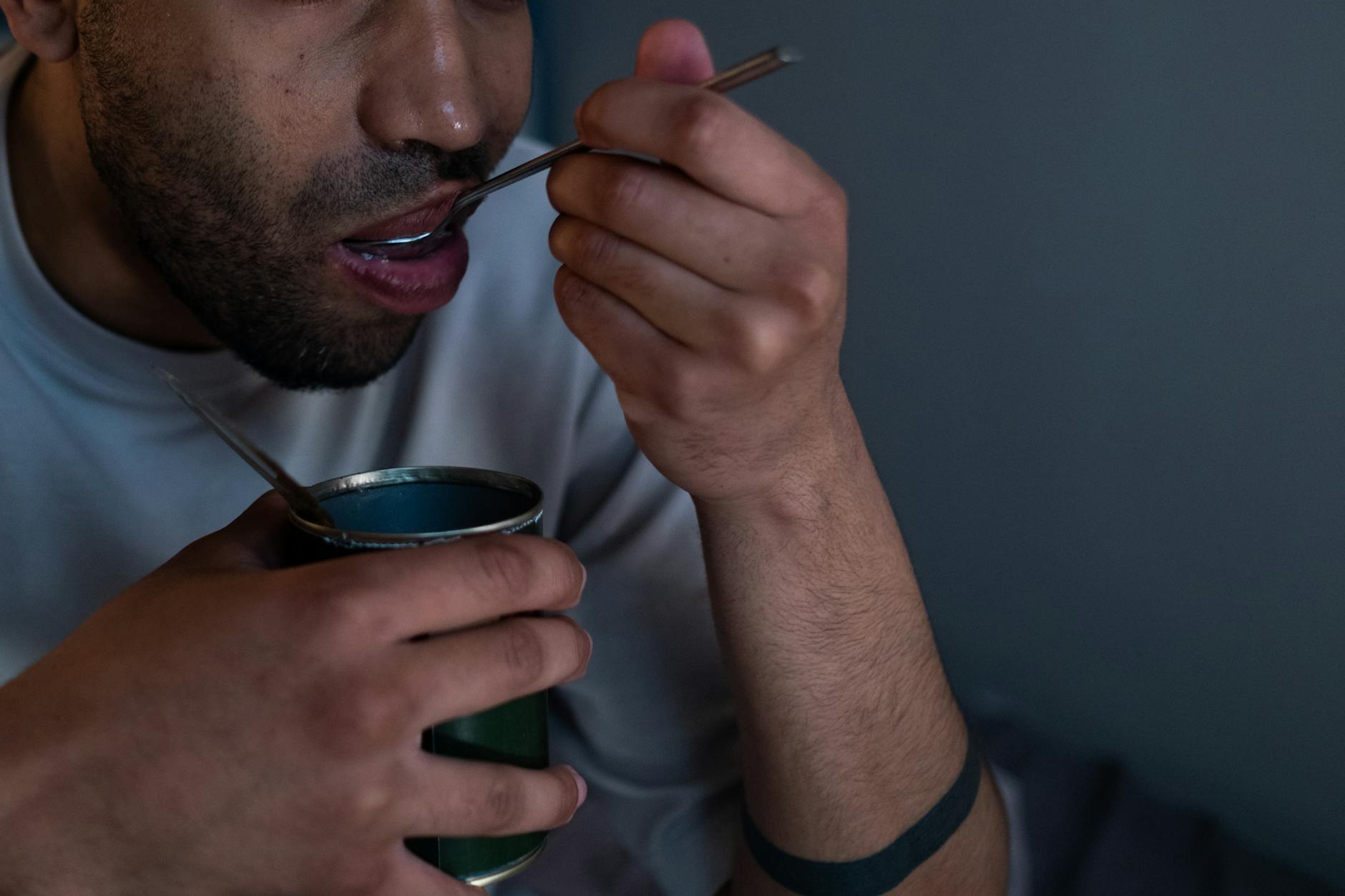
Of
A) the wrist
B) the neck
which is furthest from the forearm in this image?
the neck

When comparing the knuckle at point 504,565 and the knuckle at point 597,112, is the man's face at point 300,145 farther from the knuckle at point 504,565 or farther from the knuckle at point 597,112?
the knuckle at point 504,565

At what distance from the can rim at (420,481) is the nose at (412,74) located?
0.36m

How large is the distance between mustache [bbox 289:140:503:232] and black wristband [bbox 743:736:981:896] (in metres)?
0.64

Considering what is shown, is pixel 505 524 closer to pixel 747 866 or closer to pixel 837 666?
pixel 837 666

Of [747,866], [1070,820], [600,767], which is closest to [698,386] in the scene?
[747,866]

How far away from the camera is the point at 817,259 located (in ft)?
2.10

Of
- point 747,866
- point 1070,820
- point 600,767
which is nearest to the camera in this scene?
point 747,866

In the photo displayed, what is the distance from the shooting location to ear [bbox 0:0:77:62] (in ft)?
3.28

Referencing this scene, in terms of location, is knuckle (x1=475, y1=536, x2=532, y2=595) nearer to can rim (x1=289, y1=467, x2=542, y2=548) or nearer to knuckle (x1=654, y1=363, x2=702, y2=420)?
can rim (x1=289, y1=467, x2=542, y2=548)

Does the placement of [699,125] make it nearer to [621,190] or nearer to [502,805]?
[621,190]

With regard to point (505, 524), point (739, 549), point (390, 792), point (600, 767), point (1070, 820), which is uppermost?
point (505, 524)

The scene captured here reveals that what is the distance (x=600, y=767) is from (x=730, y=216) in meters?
A: 0.74

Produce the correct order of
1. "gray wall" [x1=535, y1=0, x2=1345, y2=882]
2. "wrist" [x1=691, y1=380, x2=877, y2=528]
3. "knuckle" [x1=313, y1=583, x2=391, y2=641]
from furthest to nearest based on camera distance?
"gray wall" [x1=535, y1=0, x2=1345, y2=882], "wrist" [x1=691, y1=380, x2=877, y2=528], "knuckle" [x1=313, y1=583, x2=391, y2=641]

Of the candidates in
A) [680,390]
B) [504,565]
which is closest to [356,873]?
[504,565]
